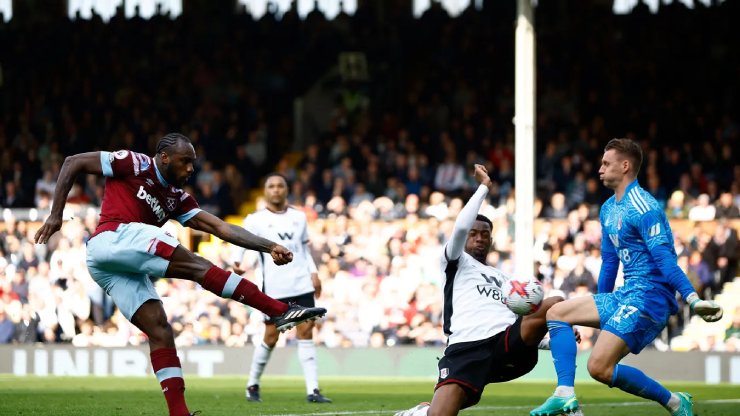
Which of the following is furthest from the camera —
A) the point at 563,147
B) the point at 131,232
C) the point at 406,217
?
the point at 563,147

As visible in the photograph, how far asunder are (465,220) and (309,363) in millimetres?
5024

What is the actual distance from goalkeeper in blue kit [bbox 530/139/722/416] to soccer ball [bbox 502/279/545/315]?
0.94 ft

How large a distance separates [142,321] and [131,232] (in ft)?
1.96

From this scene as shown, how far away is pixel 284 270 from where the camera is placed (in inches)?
503

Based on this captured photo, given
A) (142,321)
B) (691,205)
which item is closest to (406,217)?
(691,205)

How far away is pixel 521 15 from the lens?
1767 centimetres

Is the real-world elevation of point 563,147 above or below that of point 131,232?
above

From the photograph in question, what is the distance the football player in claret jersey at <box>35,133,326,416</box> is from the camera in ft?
26.9

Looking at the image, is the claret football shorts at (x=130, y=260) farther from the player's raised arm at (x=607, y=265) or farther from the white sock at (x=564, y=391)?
the player's raised arm at (x=607, y=265)

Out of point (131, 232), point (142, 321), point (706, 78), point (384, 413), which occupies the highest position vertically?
point (706, 78)

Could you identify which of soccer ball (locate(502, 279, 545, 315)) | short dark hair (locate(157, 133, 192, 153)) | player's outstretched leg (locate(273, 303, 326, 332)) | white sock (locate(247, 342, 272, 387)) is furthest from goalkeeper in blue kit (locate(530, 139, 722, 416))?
white sock (locate(247, 342, 272, 387))

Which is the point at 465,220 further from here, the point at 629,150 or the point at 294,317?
the point at 629,150

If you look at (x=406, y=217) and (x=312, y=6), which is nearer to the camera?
(x=406, y=217)

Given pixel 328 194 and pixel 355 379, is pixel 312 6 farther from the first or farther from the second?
pixel 355 379
